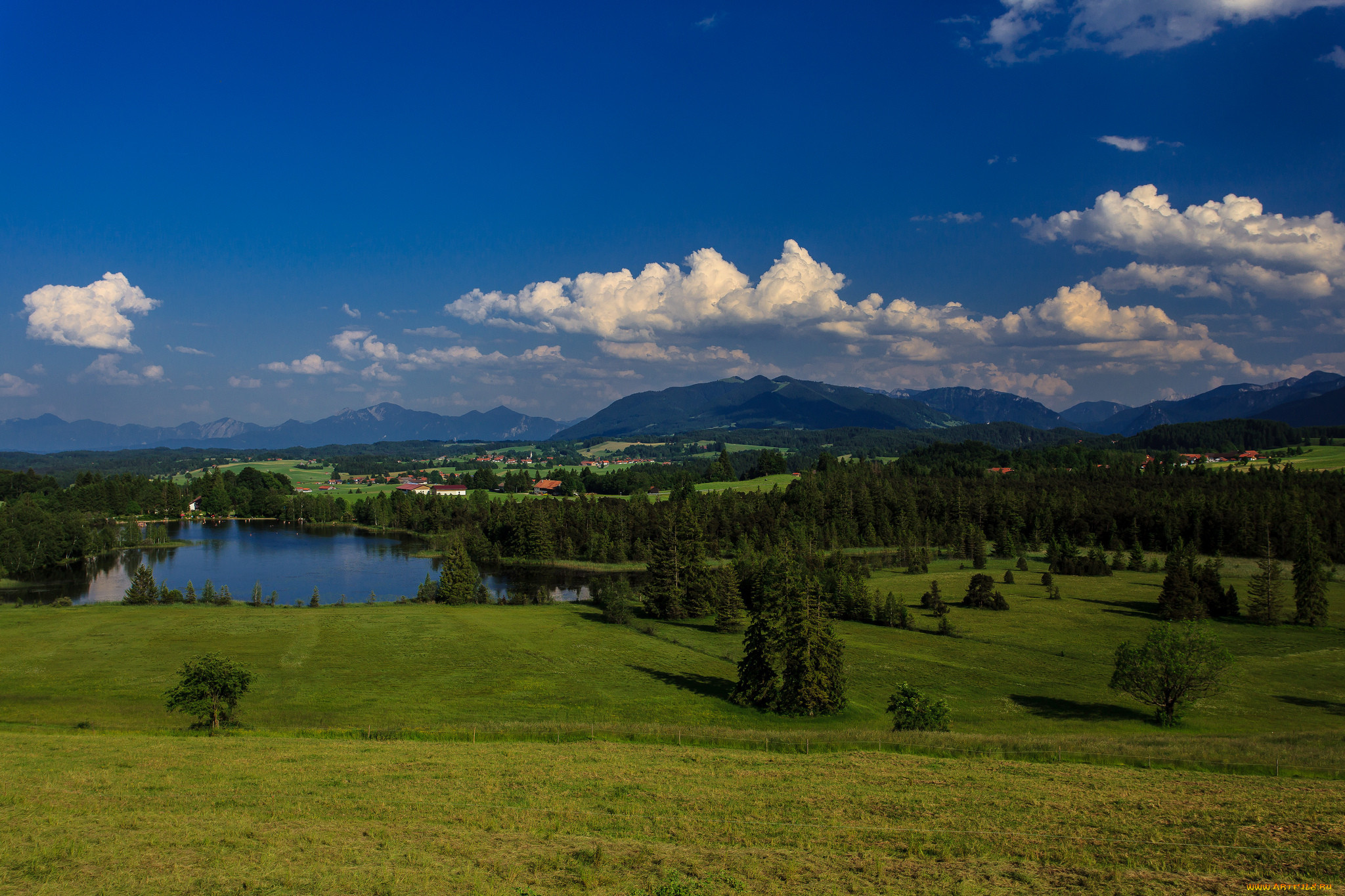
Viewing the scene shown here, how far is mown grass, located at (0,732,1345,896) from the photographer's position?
1365 centimetres

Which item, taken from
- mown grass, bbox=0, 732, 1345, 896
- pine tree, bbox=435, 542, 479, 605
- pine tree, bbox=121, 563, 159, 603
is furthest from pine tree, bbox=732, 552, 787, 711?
pine tree, bbox=121, 563, 159, 603

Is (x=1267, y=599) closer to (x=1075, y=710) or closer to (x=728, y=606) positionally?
(x=1075, y=710)

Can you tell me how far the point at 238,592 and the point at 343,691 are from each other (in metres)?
57.4

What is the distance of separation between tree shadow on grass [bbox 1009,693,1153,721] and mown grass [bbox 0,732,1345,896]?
651 inches

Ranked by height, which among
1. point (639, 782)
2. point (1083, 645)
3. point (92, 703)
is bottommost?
point (1083, 645)

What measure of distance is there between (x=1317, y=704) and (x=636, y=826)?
4528 centimetres

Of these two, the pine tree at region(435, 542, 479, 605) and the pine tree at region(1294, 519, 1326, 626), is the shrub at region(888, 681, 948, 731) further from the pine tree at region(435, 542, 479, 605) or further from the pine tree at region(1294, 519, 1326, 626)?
the pine tree at region(435, 542, 479, 605)

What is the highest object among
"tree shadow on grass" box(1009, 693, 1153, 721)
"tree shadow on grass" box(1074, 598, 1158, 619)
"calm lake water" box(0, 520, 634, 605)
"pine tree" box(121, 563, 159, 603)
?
"pine tree" box(121, 563, 159, 603)

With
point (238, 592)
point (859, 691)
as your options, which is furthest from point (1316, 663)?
point (238, 592)

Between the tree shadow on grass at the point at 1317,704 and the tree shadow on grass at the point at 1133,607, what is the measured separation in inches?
1040

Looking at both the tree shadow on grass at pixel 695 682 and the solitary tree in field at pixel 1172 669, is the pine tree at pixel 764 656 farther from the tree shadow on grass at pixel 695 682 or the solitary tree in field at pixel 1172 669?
the solitary tree in field at pixel 1172 669

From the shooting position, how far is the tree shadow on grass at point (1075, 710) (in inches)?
1494

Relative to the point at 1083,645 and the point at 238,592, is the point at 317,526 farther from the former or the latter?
the point at 1083,645

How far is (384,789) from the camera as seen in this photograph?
2038 centimetres
